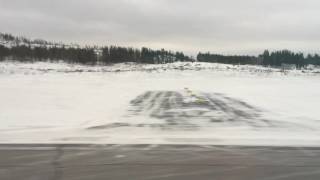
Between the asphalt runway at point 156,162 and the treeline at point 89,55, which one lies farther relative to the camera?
the treeline at point 89,55

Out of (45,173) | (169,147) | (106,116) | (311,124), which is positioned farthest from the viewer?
(106,116)

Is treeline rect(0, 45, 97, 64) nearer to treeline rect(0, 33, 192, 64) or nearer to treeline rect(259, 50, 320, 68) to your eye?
treeline rect(0, 33, 192, 64)

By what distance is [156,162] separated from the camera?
28.6 feet

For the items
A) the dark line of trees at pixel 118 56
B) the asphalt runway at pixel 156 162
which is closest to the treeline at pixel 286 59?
the dark line of trees at pixel 118 56

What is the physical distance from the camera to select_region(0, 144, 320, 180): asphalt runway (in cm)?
761

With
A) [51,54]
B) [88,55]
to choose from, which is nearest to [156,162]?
[88,55]

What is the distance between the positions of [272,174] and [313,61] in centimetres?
12053

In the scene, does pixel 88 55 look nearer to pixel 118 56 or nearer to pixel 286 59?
pixel 118 56

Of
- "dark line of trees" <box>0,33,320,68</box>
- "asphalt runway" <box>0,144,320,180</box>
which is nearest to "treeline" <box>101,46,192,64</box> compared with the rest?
"dark line of trees" <box>0,33,320,68</box>

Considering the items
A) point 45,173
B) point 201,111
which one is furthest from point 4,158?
point 201,111

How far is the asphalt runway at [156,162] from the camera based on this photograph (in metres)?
7.61

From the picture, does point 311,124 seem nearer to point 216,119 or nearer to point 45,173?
point 216,119

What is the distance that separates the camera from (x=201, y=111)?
18.1 m

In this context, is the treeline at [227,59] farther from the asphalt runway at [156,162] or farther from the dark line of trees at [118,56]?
the asphalt runway at [156,162]
